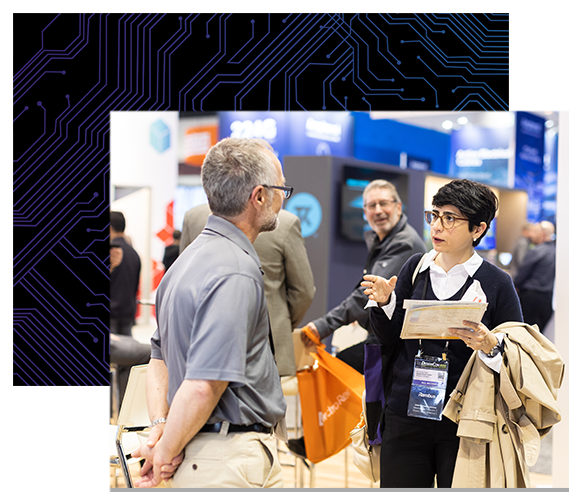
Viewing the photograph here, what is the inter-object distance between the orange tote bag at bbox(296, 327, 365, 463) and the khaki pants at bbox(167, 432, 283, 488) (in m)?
1.47

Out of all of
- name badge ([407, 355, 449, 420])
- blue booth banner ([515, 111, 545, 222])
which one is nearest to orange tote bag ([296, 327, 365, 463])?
name badge ([407, 355, 449, 420])

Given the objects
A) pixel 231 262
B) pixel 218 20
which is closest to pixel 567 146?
pixel 218 20

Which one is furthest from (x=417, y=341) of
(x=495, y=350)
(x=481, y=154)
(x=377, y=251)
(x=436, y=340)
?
(x=481, y=154)

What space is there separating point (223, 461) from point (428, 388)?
850mm

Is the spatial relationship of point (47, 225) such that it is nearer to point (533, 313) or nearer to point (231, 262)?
point (231, 262)

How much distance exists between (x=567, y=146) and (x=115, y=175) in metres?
8.93

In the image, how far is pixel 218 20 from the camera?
89.9 inches

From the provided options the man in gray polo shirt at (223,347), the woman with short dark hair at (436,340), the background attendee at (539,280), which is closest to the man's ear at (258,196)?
the man in gray polo shirt at (223,347)

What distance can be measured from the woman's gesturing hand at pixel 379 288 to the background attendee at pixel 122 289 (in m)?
3.86

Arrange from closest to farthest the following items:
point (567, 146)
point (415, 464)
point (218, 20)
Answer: point (415, 464) → point (218, 20) → point (567, 146)

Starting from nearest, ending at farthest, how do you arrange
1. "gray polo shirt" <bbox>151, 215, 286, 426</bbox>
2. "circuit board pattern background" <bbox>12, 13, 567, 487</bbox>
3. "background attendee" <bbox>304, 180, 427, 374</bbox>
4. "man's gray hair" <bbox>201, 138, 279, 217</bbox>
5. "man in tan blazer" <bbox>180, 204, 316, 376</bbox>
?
"gray polo shirt" <bbox>151, 215, 286, 426</bbox> → "man's gray hair" <bbox>201, 138, 279, 217</bbox> → "circuit board pattern background" <bbox>12, 13, 567, 487</bbox> → "man in tan blazer" <bbox>180, 204, 316, 376</bbox> → "background attendee" <bbox>304, 180, 427, 374</bbox>

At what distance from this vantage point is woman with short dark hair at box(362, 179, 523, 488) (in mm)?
2084

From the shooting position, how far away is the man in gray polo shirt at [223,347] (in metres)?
1.46

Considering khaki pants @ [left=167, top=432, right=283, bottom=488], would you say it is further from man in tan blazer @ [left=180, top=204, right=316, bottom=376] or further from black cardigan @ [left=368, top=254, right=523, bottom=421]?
man in tan blazer @ [left=180, top=204, right=316, bottom=376]
